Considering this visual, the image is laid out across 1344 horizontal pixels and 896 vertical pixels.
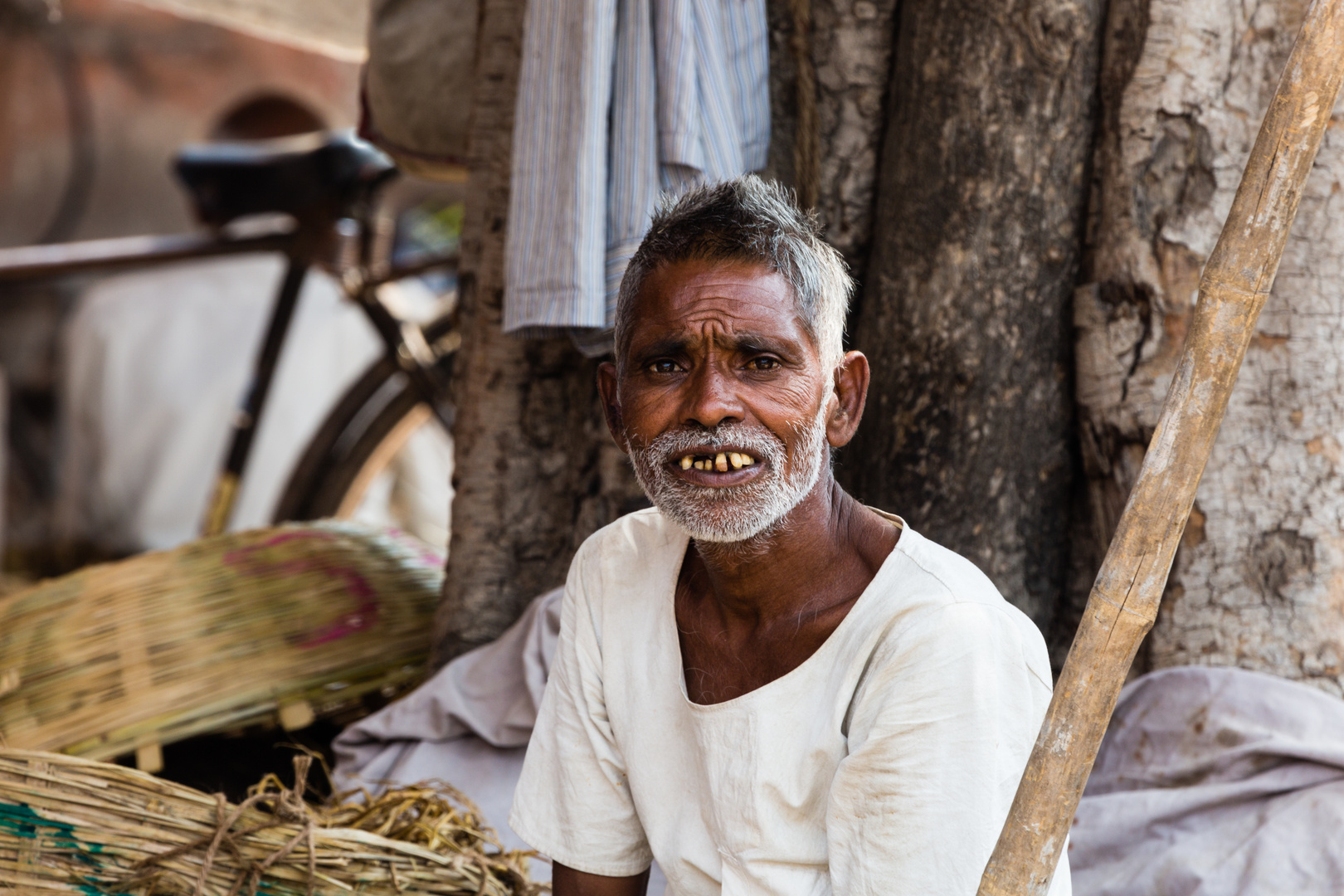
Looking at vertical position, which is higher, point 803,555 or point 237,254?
point 803,555

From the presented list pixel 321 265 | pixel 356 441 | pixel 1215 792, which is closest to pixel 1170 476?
pixel 1215 792

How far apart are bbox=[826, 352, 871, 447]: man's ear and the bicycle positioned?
8.09ft

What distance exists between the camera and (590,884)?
171cm

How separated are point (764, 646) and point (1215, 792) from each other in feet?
2.62

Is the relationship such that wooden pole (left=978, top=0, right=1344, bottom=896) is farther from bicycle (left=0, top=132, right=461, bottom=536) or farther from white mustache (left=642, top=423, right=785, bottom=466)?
bicycle (left=0, top=132, right=461, bottom=536)

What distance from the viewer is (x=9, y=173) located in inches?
225

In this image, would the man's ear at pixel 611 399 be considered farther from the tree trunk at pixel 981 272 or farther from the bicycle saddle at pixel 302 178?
the bicycle saddle at pixel 302 178

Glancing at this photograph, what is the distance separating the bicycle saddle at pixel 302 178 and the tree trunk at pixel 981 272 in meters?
2.40

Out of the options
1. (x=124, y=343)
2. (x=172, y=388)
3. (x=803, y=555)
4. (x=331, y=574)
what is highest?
(x=803, y=555)

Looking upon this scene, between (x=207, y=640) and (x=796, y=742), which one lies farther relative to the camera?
(x=207, y=640)

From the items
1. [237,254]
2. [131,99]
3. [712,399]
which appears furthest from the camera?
[131,99]

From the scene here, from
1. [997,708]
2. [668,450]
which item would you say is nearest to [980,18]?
[668,450]

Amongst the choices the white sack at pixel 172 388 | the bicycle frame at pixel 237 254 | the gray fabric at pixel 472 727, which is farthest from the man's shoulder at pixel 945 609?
the white sack at pixel 172 388

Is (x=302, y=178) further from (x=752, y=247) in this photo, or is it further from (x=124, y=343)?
(x=752, y=247)
